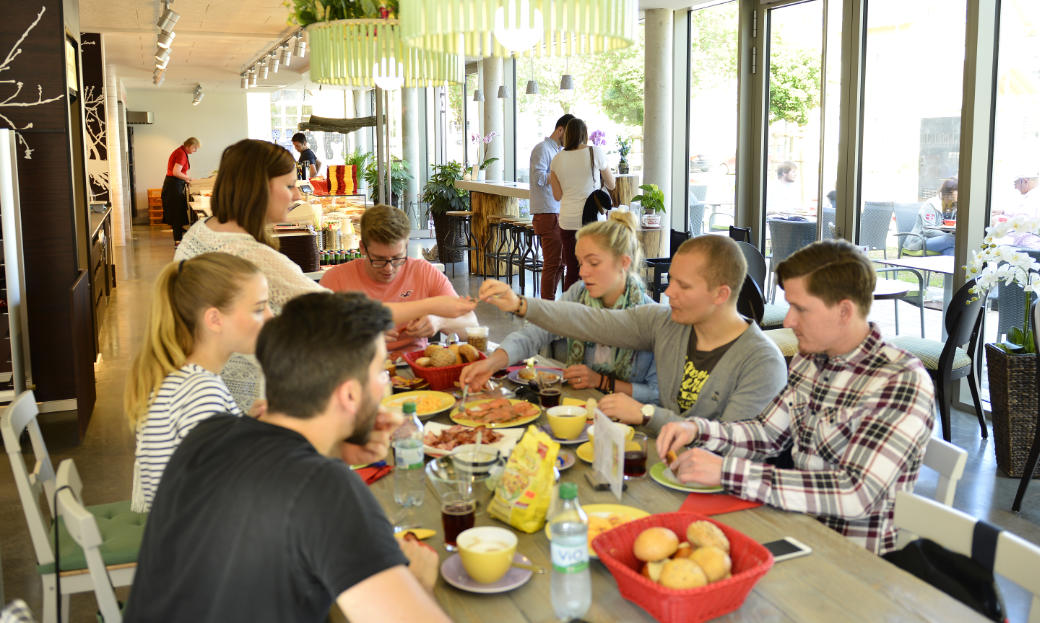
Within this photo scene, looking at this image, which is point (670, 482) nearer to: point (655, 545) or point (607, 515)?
point (607, 515)

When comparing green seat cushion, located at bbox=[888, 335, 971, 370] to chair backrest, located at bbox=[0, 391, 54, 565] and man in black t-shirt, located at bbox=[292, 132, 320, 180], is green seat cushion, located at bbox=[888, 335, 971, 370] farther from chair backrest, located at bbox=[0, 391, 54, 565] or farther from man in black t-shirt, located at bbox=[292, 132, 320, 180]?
man in black t-shirt, located at bbox=[292, 132, 320, 180]

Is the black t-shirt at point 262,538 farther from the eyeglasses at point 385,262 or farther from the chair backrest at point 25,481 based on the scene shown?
the eyeglasses at point 385,262

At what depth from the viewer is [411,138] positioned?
54.1ft

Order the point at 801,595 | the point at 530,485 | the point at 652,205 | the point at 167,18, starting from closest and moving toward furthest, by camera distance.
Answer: the point at 801,595
the point at 530,485
the point at 652,205
the point at 167,18

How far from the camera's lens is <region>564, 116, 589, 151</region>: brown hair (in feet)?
25.6

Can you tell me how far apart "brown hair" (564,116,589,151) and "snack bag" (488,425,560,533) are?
613cm

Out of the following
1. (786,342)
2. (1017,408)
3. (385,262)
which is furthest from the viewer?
(786,342)

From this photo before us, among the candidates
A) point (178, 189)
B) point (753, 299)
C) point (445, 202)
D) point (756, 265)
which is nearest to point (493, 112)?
point (445, 202)

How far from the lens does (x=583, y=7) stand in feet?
6.38

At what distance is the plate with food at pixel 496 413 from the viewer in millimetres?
2635

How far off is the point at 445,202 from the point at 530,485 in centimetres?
1011

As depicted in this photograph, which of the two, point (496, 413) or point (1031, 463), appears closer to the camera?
point (496, 413)

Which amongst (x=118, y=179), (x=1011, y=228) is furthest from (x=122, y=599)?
(x=118, y=179)

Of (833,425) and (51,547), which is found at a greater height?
(833,425)
